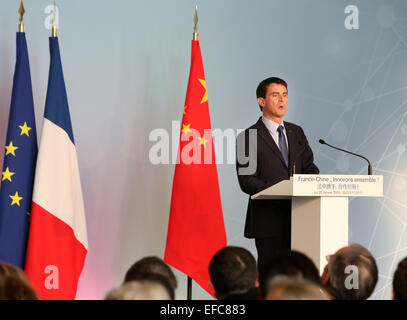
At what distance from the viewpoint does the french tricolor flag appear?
14.1 ft

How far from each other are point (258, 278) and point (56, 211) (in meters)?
2.28

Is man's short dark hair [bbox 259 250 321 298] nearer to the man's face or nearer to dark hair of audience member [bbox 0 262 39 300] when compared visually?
dark hair of audience member [bbox 0 262 39 300]

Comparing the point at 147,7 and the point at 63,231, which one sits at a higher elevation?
the point at 147,7

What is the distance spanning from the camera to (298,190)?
3541 millimetres

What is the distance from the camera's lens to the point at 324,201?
3.67 meters

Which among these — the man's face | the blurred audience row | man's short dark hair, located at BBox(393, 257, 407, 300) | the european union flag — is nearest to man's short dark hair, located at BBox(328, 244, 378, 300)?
the blurred audience row

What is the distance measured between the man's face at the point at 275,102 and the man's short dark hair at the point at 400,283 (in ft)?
7.33

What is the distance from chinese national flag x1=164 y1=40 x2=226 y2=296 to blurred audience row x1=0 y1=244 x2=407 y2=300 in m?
1.70

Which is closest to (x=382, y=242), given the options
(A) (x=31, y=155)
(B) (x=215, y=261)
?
(A) (x=31, y=155)

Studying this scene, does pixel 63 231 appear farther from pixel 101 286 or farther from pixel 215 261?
pixel 215 261

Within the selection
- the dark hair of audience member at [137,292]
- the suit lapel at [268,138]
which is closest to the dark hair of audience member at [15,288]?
the dark hair of audience member at [137,292]

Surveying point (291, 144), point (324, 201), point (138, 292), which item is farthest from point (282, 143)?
point (138, 292)

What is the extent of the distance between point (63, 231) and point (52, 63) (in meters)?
1.21

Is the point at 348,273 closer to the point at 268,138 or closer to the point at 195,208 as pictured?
the point at 268,138
